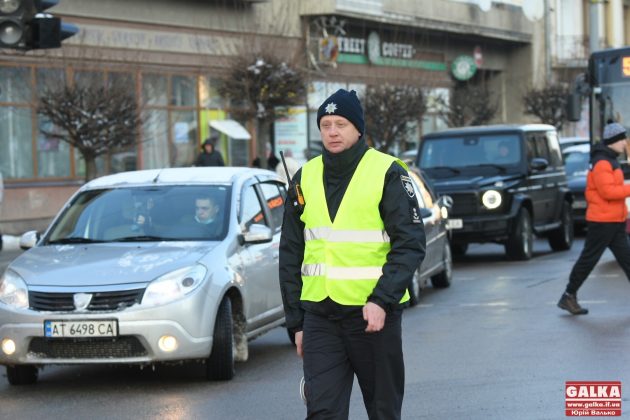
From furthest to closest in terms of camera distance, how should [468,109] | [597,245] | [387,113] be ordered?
[468,109]
[387,113]
[597,245]

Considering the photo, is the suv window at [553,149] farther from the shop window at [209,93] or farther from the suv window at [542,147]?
the shop window at [209,93]

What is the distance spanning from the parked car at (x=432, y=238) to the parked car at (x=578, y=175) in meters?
8.72

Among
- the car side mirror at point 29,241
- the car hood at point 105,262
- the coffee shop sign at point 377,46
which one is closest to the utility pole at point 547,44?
the coffee shop sign at point 377,46

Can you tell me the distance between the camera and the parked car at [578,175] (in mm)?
25453

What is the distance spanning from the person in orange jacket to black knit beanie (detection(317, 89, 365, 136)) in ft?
22.9

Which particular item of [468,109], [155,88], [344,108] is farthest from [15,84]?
[344,108]

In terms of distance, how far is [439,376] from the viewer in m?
9.76

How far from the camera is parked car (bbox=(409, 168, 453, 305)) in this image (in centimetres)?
1523

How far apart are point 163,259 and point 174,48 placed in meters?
23.9

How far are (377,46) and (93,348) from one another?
33.7 m

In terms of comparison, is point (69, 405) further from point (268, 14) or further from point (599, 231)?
point (268, 14)

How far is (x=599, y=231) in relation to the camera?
1284 cm

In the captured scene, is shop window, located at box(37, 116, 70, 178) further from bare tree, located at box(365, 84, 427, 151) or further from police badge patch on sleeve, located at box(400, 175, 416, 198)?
A: police badge patch on sleeve, located at box(400, 175, 416, 198)

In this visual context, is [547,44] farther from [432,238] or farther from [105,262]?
[105,262]
